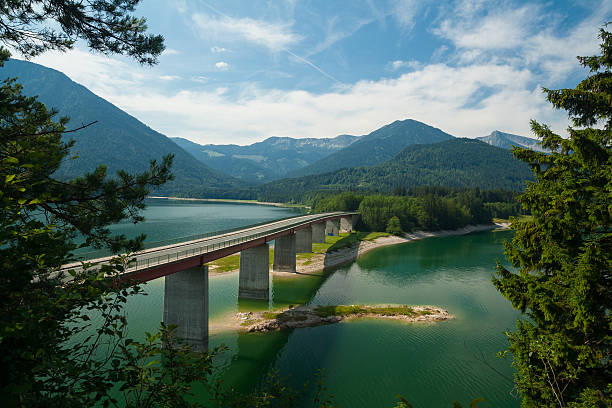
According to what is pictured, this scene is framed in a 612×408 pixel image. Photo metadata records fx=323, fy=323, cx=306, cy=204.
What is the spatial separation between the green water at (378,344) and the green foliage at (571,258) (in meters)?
9.35

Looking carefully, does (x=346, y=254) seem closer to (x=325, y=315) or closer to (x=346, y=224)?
(x=346, y=224)

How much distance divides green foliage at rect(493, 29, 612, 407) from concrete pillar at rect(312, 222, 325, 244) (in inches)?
2512

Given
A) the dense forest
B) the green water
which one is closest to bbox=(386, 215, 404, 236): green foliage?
the dense forest

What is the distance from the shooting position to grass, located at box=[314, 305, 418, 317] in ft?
111

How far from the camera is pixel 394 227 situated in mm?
93812

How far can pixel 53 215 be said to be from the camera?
7.69m

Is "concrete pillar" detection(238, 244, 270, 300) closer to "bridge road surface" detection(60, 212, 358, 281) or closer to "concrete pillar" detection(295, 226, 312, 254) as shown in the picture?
"bridge road surface" detection(60, 212, 358, 281)

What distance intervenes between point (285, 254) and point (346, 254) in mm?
19543

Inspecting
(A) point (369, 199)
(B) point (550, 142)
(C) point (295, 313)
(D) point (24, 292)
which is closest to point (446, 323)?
(C) point (295, 313)

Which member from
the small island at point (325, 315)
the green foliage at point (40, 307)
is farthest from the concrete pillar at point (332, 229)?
the green foliage at point (40, 307)

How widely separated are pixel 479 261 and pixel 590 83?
57.2 metres

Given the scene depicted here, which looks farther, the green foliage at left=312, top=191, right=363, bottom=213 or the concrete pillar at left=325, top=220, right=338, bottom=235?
the green foliage at left=312, top=191, right=363, bottom=213

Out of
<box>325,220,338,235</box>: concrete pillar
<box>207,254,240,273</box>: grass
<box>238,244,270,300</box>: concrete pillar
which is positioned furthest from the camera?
<box>325,220,338,235</box>: concrete pillar

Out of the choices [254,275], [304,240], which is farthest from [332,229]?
[254,275]
